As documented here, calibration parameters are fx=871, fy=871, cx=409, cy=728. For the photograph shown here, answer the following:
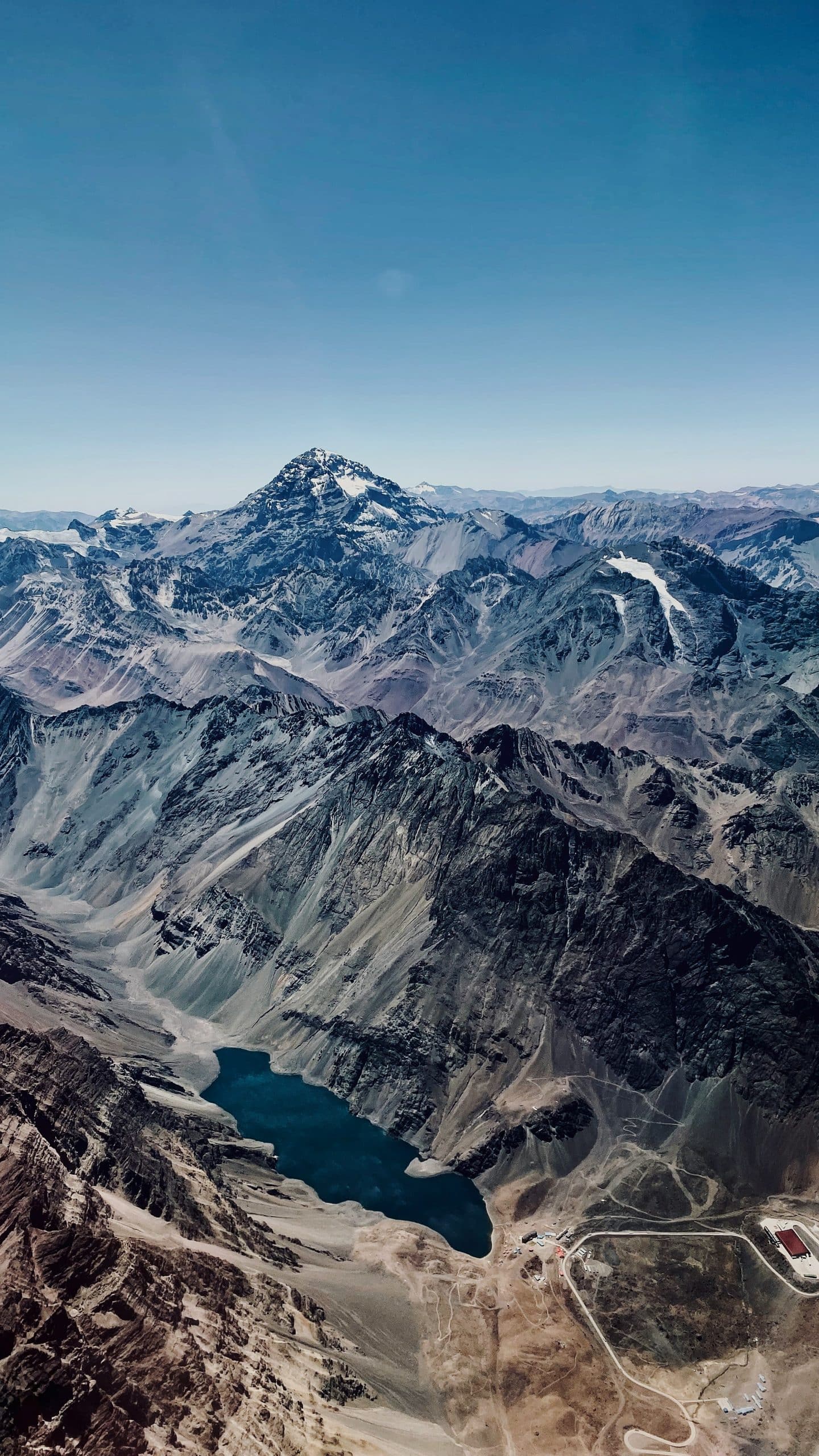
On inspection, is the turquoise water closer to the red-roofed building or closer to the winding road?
the winding road

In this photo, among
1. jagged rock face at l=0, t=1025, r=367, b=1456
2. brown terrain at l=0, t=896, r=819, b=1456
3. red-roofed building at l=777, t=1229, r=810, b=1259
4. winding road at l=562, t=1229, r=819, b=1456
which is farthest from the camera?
red-roofed building at l=777, t=1229, r=810, b=1259

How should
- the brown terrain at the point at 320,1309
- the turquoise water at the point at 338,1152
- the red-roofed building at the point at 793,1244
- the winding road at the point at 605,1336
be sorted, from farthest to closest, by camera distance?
1. the turquoise water at the point at 338,1152
2. the red-roofed building at the point at 793,1244
3. the winding road at the point at 605,1336
4. the brown terrain at the point at 320,1309

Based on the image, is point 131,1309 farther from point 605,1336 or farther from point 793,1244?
point 793,1244

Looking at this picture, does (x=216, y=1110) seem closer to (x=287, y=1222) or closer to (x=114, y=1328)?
(x=287, y=1222)

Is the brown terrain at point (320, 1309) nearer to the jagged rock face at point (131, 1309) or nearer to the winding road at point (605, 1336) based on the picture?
the jagged rock face at point (131, 1309)

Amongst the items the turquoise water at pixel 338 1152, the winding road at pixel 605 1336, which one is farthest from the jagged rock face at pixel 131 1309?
the winding road at pixel 605 1336

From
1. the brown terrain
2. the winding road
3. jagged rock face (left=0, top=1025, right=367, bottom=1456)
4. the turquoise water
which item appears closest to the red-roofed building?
the winding road
